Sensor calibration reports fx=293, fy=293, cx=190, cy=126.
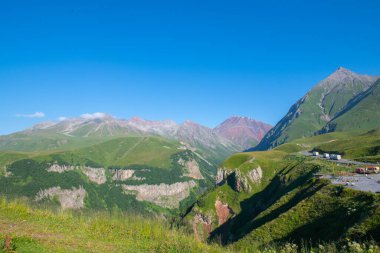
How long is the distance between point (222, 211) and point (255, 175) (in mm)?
31594

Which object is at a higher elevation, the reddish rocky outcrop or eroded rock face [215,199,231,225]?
eroded rock face [215,199,231,225]

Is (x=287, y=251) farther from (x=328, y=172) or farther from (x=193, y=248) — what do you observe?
(x=328, y=172)

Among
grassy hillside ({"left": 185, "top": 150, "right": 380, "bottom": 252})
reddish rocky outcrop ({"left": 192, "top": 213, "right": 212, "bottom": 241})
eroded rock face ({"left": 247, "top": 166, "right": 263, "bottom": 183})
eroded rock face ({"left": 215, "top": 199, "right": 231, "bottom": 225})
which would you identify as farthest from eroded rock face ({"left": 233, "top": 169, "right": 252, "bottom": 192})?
grassy hillside ({"left": 185, "top": 150, "right": 380, "bottom": 252})

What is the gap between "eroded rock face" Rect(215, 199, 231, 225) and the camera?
177575 millimetres

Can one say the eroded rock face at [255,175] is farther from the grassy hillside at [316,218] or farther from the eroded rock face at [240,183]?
the grassy hillside at [316,218]

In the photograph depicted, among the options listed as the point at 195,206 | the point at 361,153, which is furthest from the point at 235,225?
the point at 361,153

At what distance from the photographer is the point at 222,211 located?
183m

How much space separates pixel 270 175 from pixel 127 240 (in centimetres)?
17298

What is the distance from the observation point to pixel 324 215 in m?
66.2

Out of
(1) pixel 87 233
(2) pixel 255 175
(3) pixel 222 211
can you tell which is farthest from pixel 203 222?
(1) pixel 87 233

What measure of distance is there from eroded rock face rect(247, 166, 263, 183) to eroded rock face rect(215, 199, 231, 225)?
24.1m

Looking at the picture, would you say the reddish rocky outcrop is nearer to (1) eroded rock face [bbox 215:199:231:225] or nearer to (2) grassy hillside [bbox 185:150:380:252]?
(1) eroded rock face [bbox 215:199:231:225]

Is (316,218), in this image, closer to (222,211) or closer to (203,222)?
(222,211)

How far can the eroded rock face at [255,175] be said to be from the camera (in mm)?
188125
